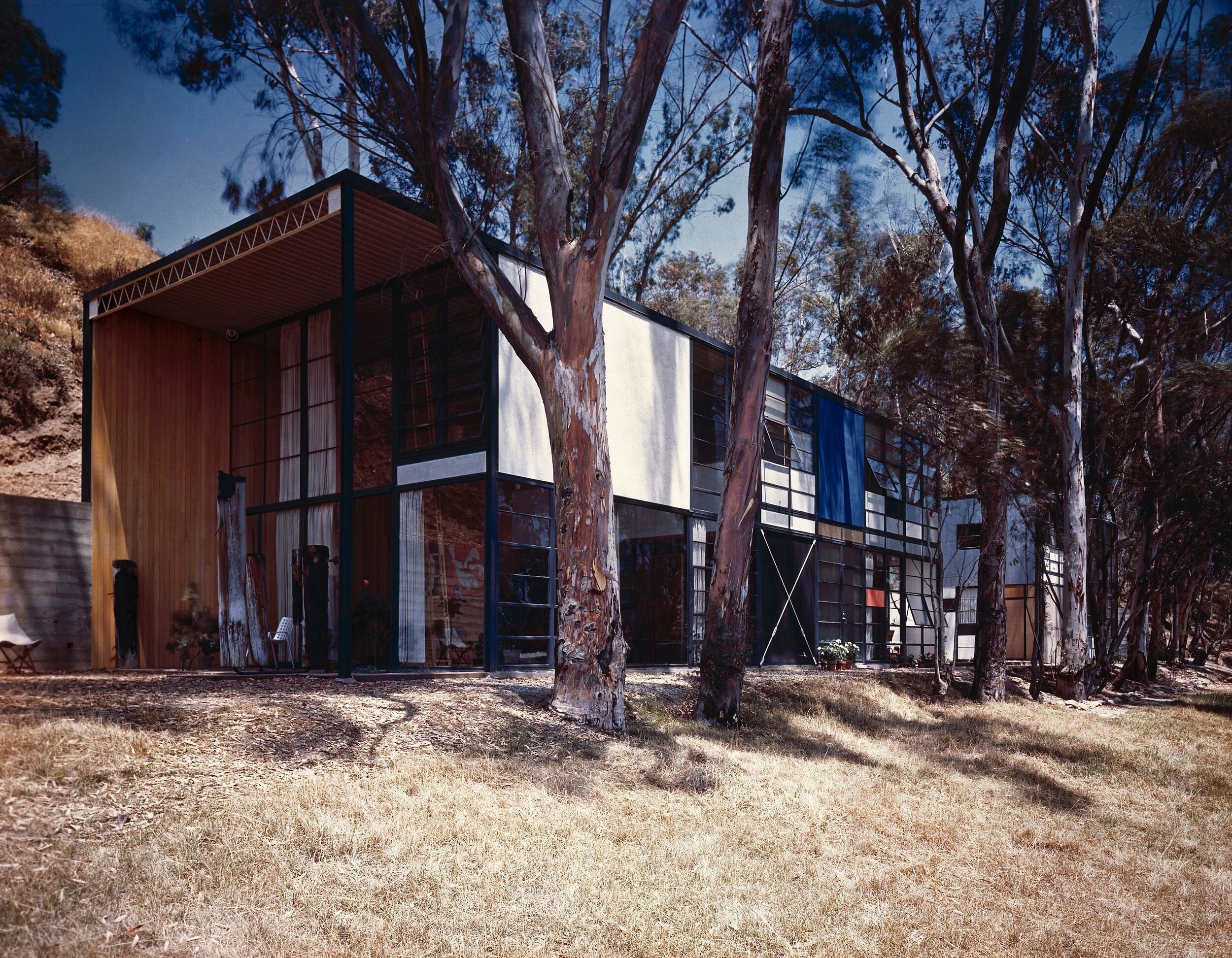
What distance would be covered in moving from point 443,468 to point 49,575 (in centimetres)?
559

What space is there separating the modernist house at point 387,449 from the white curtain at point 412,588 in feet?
0.08

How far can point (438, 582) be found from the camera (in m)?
13.1

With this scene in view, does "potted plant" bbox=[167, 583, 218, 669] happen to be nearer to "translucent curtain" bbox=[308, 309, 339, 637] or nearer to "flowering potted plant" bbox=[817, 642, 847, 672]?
"translucent curtain" bbox=[308, 309, 339, 637]

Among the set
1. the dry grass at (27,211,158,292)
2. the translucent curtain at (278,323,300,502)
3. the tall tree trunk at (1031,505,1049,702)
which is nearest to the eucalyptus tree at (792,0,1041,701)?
the tall tree trunk at (1031,505,1049,702)

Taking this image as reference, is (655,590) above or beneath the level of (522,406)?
beneath

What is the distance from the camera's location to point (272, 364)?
16.0 meters

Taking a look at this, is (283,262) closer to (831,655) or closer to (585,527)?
(585,527)

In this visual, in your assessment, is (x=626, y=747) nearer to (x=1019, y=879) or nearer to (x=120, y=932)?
(x=1019, y=879)

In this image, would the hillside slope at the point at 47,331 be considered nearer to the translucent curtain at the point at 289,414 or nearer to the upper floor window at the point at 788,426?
the translucent curtain at the point at 289,414

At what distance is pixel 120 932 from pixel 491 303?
253 inches

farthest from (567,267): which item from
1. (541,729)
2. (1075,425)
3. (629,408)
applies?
(1075,425)

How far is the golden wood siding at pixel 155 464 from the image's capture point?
14227 mm

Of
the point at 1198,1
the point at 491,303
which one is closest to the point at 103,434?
the point at 491,303

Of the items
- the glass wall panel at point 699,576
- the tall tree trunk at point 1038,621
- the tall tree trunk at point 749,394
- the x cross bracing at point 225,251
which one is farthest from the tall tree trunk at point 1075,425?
the x cross bracing at point 225,251
